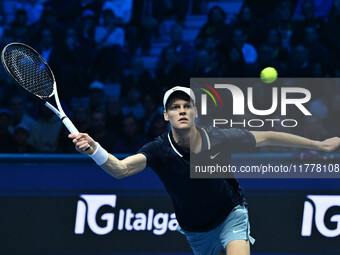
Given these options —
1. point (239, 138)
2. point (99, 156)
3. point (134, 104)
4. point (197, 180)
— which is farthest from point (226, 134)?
point (134, 104)

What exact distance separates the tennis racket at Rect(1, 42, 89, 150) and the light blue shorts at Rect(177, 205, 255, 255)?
1356 mm

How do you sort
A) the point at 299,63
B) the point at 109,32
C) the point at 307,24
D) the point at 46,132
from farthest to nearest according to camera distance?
the point at 109,32 → the point at 307,24 → the point at 299,63 → the point at 46,132

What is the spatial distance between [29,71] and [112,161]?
1.12 metres

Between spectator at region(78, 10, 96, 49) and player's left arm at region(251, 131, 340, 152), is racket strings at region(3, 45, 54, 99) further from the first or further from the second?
spectator at region(78, 10, 96, 49)

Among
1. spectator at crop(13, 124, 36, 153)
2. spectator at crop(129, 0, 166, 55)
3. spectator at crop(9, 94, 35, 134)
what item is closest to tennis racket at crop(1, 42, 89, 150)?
spectator at crop(13, 124, 36, 153)

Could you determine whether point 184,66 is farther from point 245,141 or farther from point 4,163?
point 245,141

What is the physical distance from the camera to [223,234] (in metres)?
5.41

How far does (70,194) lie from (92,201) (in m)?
0.25

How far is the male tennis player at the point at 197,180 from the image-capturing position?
5.33 metres

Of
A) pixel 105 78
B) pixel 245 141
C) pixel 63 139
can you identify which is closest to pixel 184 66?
pixel 105 78

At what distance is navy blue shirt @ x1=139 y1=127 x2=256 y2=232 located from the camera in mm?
5355

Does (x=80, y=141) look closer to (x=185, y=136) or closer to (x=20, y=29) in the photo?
(x=185, y=136)

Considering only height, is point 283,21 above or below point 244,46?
above

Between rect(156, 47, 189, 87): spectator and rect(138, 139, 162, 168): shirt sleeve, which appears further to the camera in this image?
rect(156, 47, 189, 87): spectator
